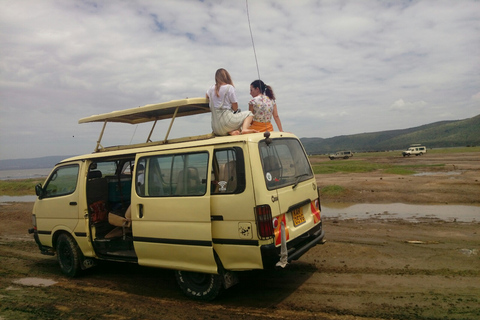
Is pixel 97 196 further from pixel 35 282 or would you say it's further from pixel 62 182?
pixel 35 282

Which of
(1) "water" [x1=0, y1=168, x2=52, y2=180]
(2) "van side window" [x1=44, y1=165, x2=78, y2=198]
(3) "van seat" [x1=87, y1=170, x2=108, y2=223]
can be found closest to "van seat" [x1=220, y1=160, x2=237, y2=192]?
(3) "van seat" [x1=87, y1=170, x2=108, y2=223]

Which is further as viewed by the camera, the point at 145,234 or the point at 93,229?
the point at 93,229

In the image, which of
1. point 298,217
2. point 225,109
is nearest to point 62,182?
point 225,109

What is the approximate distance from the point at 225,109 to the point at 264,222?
2038 mm

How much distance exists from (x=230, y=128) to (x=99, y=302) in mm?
3275

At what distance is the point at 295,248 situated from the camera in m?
4.86

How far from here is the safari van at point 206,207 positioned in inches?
174

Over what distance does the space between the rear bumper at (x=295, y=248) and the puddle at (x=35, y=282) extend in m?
4.34

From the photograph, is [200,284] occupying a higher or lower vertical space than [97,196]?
lower

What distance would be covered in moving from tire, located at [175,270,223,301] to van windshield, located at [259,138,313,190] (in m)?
1.55

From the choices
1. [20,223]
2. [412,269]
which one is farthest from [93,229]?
[20,223]

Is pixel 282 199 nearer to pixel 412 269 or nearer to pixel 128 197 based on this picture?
pixel 412 269

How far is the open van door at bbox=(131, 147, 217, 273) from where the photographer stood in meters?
4.74

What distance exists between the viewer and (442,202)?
1308 cm
